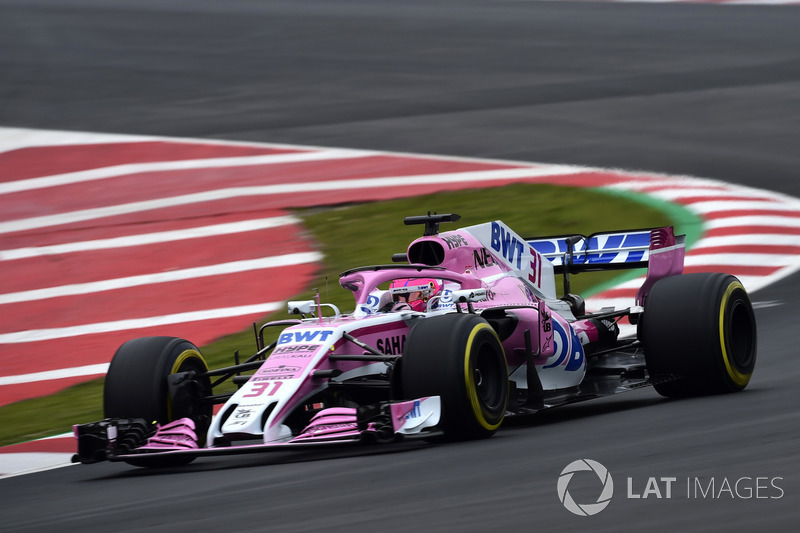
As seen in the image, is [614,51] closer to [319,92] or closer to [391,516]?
[319,92]

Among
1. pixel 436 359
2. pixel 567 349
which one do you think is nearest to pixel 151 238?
pixel 567 349

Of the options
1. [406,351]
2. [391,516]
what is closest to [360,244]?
[406,351]

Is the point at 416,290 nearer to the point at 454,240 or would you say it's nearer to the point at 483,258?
the point at 454,240

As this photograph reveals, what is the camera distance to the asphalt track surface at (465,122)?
5781 mm

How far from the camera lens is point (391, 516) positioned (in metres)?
5.50

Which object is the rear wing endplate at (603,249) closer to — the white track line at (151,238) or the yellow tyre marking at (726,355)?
the yellow tyre marking at (726,355)

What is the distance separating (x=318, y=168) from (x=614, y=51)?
7.62 m

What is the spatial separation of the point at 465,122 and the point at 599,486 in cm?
1471

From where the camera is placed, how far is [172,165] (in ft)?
61.3

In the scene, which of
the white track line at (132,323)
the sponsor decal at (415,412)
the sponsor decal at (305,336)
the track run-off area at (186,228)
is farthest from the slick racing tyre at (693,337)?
the white track line at (132,323)

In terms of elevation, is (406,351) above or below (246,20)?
below

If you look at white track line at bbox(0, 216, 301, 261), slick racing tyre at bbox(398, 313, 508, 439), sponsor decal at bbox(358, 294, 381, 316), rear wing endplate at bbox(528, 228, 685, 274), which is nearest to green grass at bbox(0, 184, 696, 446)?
white track line at bbox(0, 216, 301, 261)

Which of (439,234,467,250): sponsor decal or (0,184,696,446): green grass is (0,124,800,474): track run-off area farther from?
(439,234,467,250): sponsor decal

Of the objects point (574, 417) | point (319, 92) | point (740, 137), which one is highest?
point (319, 92)
